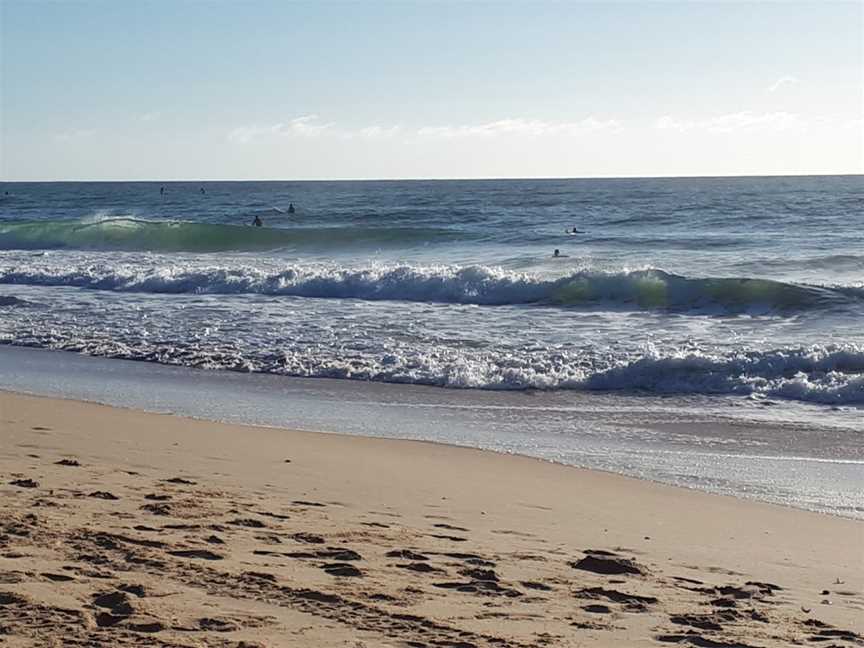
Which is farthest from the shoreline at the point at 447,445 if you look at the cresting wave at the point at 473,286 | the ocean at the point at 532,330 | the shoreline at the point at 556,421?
the cresting wave at the point at 473,286

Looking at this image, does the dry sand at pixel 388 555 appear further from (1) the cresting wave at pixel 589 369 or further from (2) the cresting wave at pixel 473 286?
(2) the cresting wave at pixel 473 286

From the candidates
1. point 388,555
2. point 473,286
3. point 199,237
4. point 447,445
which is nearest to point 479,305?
point 473,286

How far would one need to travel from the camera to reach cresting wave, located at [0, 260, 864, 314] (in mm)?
18188

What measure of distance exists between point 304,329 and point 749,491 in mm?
9259

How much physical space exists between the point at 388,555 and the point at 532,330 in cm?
1068

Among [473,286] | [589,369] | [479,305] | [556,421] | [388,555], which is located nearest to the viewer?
[388,555]

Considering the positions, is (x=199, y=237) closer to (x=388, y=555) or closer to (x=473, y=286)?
(x=473, y=286)

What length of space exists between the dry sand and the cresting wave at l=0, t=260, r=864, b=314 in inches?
458

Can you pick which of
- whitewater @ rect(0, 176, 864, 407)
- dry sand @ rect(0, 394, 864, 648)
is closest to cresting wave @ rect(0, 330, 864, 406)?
whitewater @ rect(0, 176, 864, 407)

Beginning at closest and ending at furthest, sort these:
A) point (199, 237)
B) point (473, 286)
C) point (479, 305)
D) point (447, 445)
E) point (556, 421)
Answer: point (447, 445), point (556, 421), point (479, 305), point (473, 286), point (199, 237)

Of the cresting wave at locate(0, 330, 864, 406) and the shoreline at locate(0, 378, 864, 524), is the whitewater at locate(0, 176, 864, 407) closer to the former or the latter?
the cresting wave at locate(0, 330, 864, 406)

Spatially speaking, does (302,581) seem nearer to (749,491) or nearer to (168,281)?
(749,491)

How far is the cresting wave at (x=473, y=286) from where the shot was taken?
59.7 feet

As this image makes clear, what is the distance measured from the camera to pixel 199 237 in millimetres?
38312
